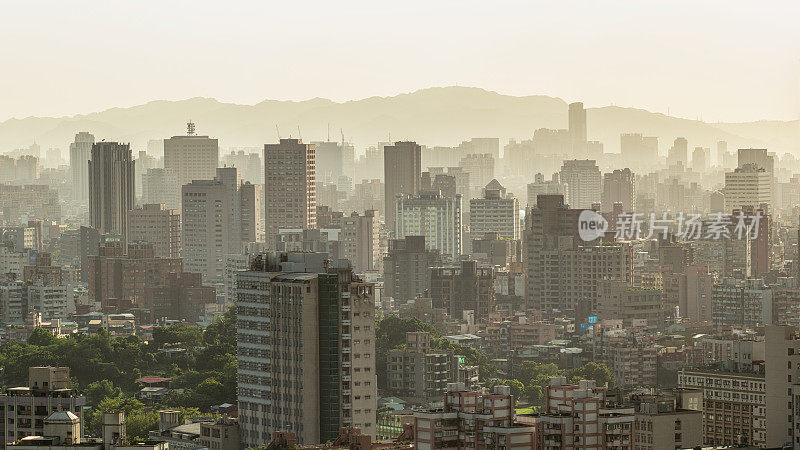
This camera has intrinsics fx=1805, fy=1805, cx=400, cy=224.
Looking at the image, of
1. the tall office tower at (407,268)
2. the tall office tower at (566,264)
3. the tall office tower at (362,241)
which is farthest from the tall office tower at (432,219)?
the tall office tower at (566,264)

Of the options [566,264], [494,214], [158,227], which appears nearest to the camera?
[566,264]

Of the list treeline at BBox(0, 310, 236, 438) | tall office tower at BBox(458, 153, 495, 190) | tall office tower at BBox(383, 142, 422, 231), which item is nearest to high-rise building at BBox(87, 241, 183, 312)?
treeline at BBox(0, 310, 236, 438)

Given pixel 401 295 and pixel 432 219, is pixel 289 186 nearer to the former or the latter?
pixel 432 219

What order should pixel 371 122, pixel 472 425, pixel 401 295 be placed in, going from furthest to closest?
pixel 371 122, pixel 401 295, pixel 472 425

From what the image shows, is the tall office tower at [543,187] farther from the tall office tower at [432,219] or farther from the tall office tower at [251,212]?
the tall office tower at [251,212]

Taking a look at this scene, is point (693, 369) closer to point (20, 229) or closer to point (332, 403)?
point (332, 403)

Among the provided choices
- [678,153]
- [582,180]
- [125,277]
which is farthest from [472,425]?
[582,180]

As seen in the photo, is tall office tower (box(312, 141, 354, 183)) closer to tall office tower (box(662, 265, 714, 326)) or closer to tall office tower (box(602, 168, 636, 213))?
tall office tower (box(602, 168, 636, 213))
